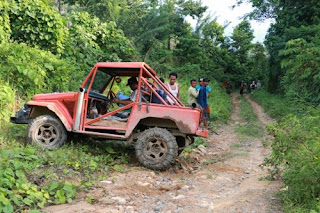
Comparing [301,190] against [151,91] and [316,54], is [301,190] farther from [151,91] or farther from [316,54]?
[316,54]

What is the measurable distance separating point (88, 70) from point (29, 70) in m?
3.90

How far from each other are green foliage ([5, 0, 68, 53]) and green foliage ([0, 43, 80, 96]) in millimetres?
1268

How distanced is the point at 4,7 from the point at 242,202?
27.2 ft

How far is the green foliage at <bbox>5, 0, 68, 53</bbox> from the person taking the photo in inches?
380

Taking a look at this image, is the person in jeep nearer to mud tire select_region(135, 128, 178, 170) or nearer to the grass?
mud tire select_region(135, 128, 178, 170)

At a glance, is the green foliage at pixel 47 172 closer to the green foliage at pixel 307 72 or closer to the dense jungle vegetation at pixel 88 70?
the dense jungle vegetation at pixel 88 70

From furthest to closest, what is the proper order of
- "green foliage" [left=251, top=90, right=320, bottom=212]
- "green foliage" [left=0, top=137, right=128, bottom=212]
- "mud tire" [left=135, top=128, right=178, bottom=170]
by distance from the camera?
"mud tire" [left=135, top=128, right=178, bottom=170] → "green foliage" [left=0, top=137, right=128, bottom=212] → "green foliage" [left=251, top=90, right=320, bottom=212]

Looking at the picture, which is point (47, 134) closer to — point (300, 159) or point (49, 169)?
point (49, 169)

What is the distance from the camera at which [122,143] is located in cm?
719

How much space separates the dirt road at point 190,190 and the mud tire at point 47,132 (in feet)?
4.60

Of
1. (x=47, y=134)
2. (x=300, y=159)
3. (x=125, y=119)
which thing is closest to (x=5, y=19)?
(x=47, y=134)

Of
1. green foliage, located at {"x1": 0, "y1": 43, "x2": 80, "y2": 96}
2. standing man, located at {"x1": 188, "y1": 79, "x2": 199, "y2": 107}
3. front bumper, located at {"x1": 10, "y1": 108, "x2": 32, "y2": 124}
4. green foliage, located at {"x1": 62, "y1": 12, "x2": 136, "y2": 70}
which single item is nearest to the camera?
front bumper, located at {"x1": 10, "y1": 108, "x2": 32, "y2": 124}

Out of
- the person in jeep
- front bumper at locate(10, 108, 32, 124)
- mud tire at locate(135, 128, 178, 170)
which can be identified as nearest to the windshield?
the person in jeep

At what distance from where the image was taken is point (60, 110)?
19.6 feet
